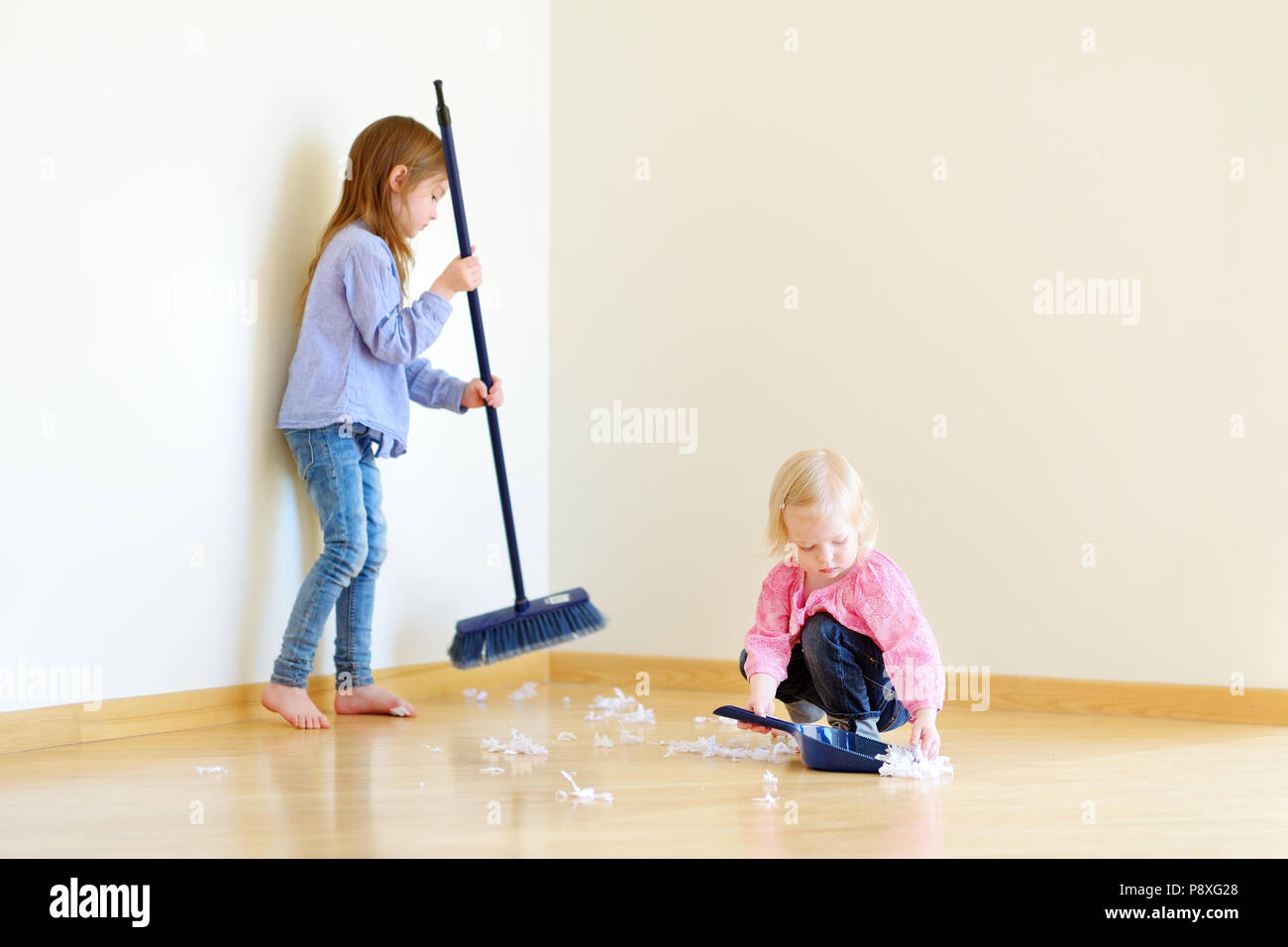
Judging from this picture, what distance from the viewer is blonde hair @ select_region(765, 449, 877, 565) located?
1.81 metres

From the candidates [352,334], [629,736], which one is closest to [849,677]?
[629,736]

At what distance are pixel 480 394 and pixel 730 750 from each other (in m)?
0.87

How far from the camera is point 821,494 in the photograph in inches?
71.0

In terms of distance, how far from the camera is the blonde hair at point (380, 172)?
2.30 m

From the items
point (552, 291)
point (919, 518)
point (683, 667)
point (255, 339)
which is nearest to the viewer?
point (255, 339)

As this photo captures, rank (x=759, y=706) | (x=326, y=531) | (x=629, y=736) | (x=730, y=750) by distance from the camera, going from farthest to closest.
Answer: (x=326, y=531), (x=629, y=736), (x=730, y=750), (x=759, y=706)

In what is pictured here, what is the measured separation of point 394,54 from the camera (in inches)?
98.9

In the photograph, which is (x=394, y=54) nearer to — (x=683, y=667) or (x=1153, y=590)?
(x=683, y=667)

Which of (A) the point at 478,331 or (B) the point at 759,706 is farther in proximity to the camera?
(A) the point at 478,331

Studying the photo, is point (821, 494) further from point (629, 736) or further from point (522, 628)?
point (522, 628)

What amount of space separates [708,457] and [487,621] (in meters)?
0.66
